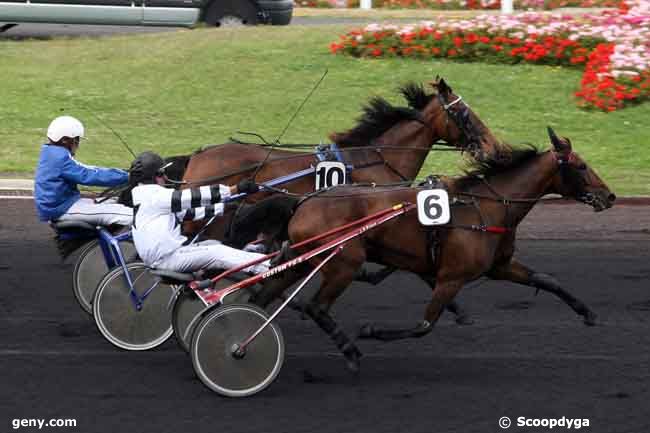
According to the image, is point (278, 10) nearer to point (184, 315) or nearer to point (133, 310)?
point (133, 310)

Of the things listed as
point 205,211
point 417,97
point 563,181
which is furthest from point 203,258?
point 417,97

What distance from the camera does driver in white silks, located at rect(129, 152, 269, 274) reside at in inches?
272

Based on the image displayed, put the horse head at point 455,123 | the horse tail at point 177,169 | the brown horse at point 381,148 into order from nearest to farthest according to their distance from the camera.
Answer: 1. the brown horse at point 381,148
2. the horse head at point 455,123
3. the horse tail at point 177,169

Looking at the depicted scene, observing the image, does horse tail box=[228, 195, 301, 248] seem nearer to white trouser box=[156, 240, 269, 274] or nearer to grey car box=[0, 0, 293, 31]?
white trouser box=[156, 240, 269, 274]

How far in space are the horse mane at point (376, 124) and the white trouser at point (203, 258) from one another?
89.8 inches

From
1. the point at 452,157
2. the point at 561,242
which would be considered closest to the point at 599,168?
the point at 452,157

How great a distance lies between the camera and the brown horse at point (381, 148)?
8.86 metres

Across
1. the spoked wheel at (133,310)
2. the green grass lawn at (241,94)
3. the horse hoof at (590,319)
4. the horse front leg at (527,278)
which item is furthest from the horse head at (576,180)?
the green grass lawn at (241,94)

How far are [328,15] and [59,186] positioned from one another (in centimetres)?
1548

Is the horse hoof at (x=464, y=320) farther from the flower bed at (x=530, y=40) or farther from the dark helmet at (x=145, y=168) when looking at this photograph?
the flower bed at (x=530, y=40)

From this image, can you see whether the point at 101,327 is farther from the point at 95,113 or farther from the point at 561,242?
the point at 95,113

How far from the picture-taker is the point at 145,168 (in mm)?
6969

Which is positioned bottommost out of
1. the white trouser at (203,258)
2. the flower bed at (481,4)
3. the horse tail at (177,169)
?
the flower bed at (481,4)

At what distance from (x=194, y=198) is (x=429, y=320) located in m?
1.57
